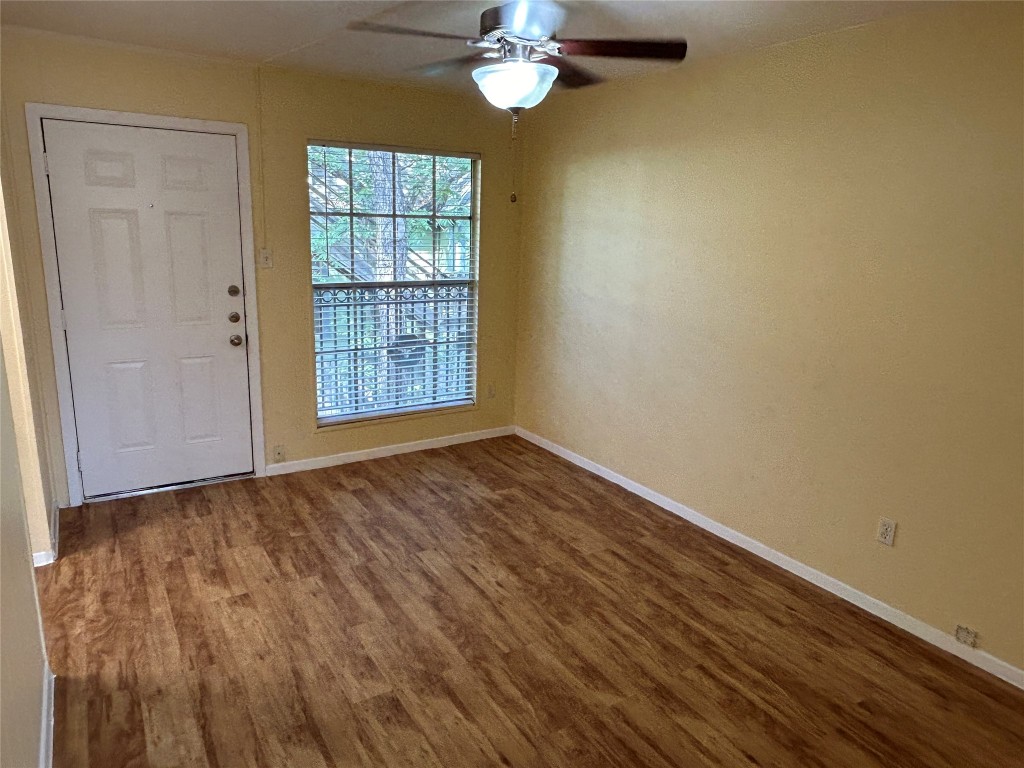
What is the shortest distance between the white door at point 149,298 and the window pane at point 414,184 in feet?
3.18

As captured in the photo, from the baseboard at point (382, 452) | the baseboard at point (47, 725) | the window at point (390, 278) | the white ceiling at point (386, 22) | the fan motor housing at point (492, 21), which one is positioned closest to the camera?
the baseboard at point (47, 725)

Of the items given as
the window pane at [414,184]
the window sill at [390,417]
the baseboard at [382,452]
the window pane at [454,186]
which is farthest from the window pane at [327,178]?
the baseboard at [382,452]

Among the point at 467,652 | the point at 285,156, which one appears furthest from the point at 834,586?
the point at 285,156

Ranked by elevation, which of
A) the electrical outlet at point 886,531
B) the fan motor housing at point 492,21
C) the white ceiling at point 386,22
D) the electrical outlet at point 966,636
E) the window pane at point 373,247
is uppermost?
the white ceiling at point 386,22

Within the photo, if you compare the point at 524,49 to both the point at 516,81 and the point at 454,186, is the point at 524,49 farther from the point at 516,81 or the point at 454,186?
the point at 454,186

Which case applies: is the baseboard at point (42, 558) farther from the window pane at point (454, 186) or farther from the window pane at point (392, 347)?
the window pane at point (454, 186)

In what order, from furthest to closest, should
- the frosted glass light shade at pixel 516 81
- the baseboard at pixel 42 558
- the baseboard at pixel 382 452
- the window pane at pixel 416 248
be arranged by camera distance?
the window pane at pixel 416 248 → the baseboard at pixel 382 452 → the baseboard at pixel 42 558 → the frosted glass light shade at pixel 516 81

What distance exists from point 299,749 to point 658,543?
1941 millimetres

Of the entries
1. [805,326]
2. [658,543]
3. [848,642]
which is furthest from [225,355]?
[848,642]

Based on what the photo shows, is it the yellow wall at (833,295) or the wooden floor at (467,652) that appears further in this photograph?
the yellow wall at (833,295)

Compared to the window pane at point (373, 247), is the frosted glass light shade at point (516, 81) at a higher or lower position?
higher

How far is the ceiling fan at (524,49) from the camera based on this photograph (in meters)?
2.05

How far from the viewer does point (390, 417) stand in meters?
4.49

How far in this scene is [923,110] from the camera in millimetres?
2434
